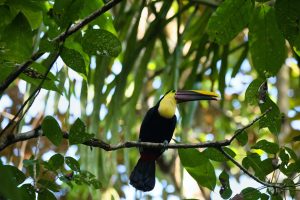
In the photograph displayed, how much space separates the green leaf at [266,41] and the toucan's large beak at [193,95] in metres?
1.27

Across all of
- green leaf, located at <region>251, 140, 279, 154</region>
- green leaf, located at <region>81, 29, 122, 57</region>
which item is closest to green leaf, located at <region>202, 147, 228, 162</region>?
green leaf, located at <region>251, 140, 279, 154</region>

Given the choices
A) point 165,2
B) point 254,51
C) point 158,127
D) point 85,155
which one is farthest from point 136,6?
point 254,51

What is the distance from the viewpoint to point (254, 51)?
2.09m

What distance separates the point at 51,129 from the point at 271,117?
2.86ft

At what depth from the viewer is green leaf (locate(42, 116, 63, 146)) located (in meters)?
1.73

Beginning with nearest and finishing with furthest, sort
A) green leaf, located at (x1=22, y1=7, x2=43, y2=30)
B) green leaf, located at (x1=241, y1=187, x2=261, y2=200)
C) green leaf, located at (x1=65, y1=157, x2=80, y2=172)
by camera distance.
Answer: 1. green leaf, located at (x1=65, y1=157, x2=80, y2=172)
2. green leaf, located at (x1=241, y1=187, x2=261, y2=200)
3. green leaf, located at (x1=22, y1=7, x2=43, y2=30)

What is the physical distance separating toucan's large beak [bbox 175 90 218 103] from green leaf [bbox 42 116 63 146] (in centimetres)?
172

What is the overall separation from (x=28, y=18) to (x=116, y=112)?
0.90m

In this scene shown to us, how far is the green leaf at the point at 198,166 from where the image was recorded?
202 cm

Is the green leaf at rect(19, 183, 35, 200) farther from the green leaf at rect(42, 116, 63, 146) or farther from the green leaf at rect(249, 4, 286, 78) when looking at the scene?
the green leaf at rect(249, 4, 286, 78)

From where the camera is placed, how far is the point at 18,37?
85.7 inches

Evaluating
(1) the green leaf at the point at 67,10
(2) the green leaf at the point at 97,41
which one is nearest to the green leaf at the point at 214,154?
(2) the green leaf at the point at 97,41

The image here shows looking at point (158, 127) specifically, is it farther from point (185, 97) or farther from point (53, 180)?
point (53, 180)

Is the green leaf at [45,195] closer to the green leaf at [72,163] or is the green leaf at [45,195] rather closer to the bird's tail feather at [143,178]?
the green leaf at [72,163]
